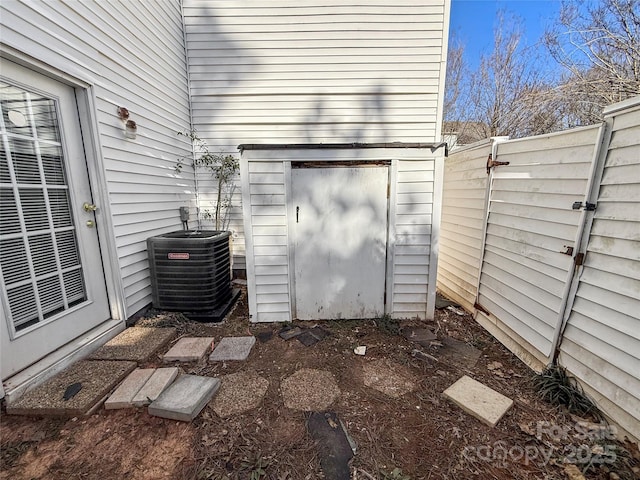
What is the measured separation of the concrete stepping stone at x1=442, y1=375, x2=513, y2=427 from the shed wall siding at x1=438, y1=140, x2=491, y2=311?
140 cm

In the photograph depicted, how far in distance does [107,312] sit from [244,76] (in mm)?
3749

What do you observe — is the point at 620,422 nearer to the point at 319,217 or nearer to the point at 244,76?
the point at 319,217

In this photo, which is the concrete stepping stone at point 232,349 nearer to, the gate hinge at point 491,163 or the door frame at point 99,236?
the door frame at point 99,236

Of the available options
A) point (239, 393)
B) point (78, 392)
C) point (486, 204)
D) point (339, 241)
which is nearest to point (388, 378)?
point (239, 393)

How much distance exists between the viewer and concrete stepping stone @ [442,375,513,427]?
1786mm

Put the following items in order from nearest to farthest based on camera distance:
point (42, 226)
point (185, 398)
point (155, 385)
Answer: point (185, 398)
point (155, 385)
point (42, 226)

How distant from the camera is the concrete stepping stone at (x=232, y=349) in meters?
2.44

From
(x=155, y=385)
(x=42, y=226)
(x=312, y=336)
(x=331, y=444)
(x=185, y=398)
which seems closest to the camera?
(x=331, y=444)

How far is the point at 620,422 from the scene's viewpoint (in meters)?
1.65

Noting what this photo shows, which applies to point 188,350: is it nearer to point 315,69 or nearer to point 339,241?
point 339,241

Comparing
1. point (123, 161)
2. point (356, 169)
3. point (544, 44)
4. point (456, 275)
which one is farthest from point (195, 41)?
point (544, 44)

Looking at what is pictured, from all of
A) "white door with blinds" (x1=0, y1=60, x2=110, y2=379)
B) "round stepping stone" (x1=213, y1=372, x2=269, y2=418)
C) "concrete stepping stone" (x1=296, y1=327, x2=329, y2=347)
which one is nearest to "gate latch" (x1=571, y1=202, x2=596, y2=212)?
"concrete stepping stone" (x1=296, y1=327, x2=329, y2=347)

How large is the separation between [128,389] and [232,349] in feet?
2.74

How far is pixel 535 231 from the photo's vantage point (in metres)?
2.35
